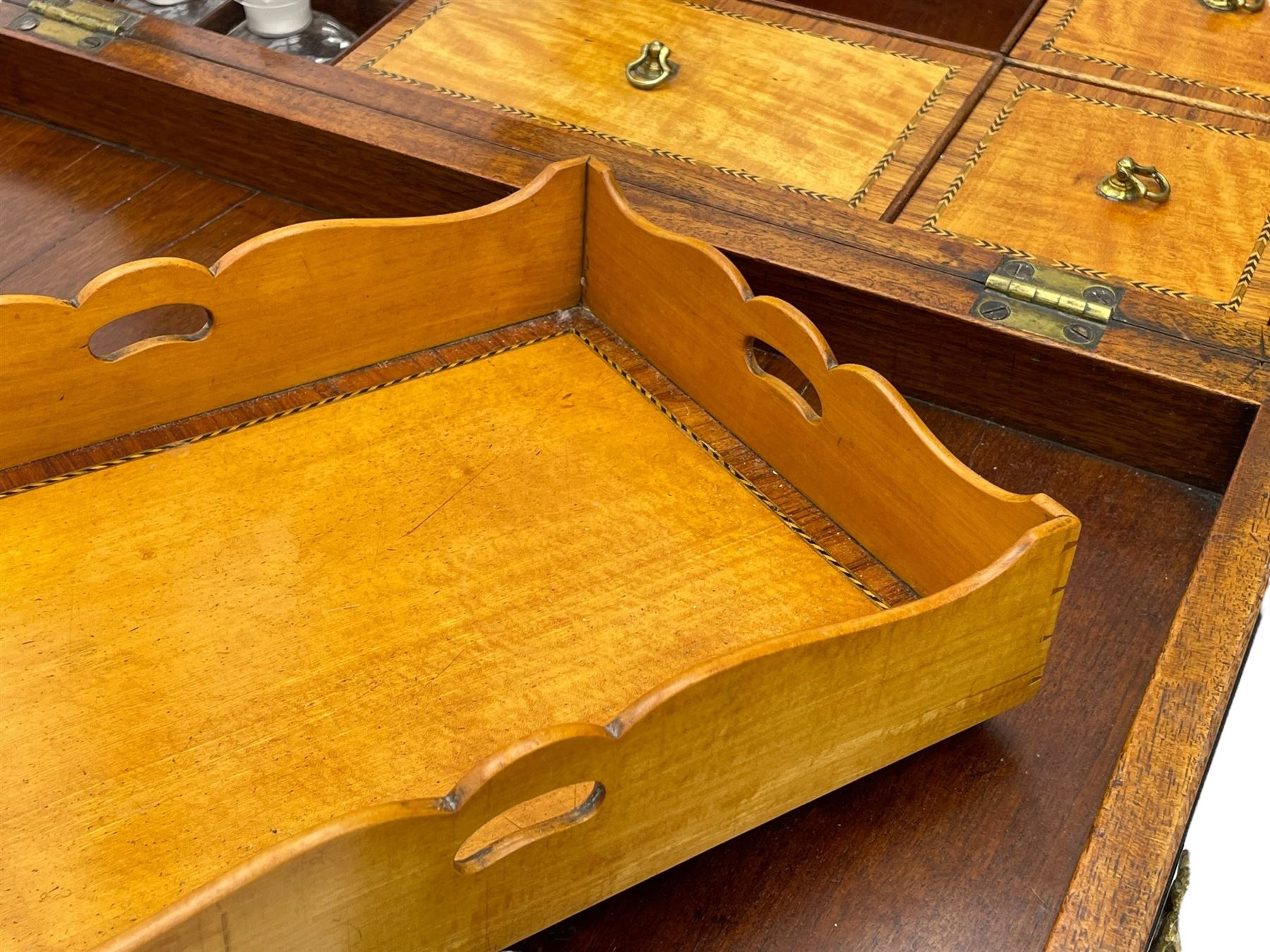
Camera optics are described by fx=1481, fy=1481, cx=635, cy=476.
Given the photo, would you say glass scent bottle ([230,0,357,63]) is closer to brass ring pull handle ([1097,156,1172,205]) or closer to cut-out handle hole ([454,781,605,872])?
brass ring pull handle ([1097,156,1172,205])

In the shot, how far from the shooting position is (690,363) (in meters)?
1.48

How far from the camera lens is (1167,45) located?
187cm

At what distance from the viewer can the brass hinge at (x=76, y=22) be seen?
1851 millimetres

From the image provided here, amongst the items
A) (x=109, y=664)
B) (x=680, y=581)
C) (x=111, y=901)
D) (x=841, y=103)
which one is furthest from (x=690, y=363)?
(x=111, y=901)

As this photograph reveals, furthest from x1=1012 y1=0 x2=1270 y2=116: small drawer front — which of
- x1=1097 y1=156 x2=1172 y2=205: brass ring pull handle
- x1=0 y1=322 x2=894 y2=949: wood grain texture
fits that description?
x1=0 y1=322 x2=894 y2=949: wood grain texture

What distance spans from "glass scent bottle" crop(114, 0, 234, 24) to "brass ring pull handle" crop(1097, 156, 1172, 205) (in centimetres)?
121

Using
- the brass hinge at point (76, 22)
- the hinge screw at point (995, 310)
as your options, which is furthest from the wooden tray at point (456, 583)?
the brass hinge at point (76, 22)

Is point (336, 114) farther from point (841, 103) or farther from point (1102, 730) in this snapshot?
point (1102, 730)

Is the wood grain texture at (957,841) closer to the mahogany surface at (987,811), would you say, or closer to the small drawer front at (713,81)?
the mahogany surface at (987,811)

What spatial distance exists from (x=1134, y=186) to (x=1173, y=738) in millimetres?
745

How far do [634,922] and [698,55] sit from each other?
114cm

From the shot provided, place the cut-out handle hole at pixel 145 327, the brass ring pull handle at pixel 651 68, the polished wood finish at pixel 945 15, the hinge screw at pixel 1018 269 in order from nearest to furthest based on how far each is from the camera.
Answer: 1. the hinge screw at pixel 1018 269
2. the cut-out handle hole at pixel 145 327
3. the brass ring pull handle at pixel 651 68
4. the polished wood finish at pixel 945 15

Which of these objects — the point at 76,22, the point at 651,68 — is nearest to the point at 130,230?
the point at 76,22

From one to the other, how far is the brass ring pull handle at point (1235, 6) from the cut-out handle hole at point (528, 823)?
4.62 feet
